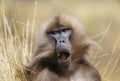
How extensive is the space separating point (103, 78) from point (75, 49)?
92 cm

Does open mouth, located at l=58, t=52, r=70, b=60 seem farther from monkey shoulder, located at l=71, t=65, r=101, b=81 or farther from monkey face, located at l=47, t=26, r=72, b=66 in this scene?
monkey shoulder, located at l=71, t=65, r=101, b=81

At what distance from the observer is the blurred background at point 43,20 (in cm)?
761

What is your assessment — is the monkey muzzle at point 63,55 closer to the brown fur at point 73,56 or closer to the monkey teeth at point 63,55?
the monkey teeth at point 63,55

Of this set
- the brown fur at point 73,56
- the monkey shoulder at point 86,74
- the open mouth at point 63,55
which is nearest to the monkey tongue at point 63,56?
the open mouth at point 63,55

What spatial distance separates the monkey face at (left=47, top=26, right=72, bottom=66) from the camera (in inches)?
279

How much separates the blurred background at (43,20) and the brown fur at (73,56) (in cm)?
15

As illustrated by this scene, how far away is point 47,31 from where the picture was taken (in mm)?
7355

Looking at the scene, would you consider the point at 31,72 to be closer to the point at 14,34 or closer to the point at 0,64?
the point at 0,64

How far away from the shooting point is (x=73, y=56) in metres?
7.42

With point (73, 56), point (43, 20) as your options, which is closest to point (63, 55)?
point (73, 56)

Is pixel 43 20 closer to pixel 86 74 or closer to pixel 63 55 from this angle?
pixel 86 74

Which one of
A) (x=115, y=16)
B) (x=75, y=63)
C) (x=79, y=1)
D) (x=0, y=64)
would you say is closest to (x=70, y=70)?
(x=75, y=63)

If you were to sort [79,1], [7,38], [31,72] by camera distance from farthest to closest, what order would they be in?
[79,1]
[7,38]
[31,72]

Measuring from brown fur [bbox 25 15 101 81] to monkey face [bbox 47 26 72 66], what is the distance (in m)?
0.05
